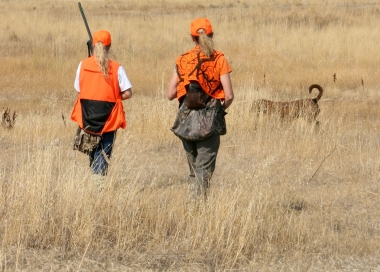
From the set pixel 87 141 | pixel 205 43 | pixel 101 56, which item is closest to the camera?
pixel 205 43

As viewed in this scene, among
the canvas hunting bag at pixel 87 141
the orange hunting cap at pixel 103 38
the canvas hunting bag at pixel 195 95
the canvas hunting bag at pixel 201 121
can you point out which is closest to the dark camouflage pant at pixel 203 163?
the canvas hunting bag at pixel 201 121

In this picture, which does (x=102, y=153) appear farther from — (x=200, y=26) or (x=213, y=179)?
(x=213, y=179)

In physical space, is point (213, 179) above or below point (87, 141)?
below

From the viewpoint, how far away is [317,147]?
27.9ft

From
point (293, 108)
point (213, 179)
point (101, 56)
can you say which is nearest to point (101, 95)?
point (101, 56)

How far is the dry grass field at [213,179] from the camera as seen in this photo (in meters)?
4.89

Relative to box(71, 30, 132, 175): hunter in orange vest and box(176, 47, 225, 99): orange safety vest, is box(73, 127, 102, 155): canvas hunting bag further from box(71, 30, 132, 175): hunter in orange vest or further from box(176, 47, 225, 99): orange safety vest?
box(176, 47, 225, 99): orange safety vest

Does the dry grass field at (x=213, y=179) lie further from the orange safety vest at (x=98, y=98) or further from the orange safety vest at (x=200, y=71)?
the orange safety vest at (x=200, y=71)

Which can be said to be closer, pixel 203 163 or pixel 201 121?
pixel 201 121

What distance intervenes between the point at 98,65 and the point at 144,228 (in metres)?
1.45

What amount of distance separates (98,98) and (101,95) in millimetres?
37

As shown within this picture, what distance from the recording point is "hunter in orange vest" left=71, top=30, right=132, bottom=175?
5770 millimetres

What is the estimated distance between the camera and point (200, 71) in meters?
5.34

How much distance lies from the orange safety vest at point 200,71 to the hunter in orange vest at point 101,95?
68 centimetres
